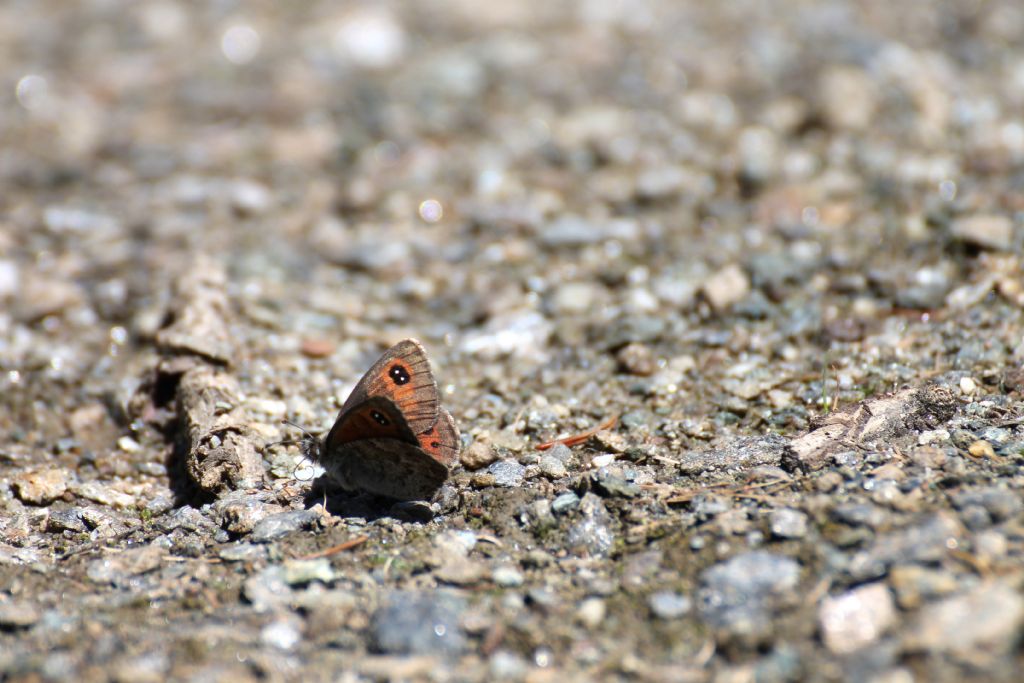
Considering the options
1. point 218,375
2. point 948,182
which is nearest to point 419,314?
point 218,375

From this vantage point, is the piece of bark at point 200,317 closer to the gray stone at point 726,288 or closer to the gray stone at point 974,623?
the gray stone at point 726,288

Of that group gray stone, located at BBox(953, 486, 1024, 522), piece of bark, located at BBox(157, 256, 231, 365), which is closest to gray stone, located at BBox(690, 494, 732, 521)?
gray stone, located at BBox(953, 486, 1024, 522)

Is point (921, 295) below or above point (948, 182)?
below

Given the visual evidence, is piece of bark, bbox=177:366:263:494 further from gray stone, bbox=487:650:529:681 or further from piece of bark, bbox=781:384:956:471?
piece of bark, bbox=781:384:956:471

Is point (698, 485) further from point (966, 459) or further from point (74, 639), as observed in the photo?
point (74, 639)

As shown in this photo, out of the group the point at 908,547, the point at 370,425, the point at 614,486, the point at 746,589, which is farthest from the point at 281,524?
the point at 908,547

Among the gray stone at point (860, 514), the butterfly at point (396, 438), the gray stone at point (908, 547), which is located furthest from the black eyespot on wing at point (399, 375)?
the gray stone at point (908, 547)

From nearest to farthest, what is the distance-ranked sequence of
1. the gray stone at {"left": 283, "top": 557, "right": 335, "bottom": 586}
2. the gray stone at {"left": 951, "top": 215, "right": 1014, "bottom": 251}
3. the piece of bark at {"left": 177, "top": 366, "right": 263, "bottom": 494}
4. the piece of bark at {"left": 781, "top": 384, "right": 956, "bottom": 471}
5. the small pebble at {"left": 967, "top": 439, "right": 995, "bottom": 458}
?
the gray stone at {"left": 283, "top": 557, "right": 335, "bottom": 586} → the small pebble at {"left": 967, "top": 439, "right": 995, "bottom": 458} → the piece of bark at {"left": 781, "top": 384, "right": 956, "bottom": 471} → the piece of bark at {"left": 177, "top": 366, "right": 263, "bottom": 494} → the gray stone at {"left": 951, "top": 215, "right": 1014, "bottom": 251}
